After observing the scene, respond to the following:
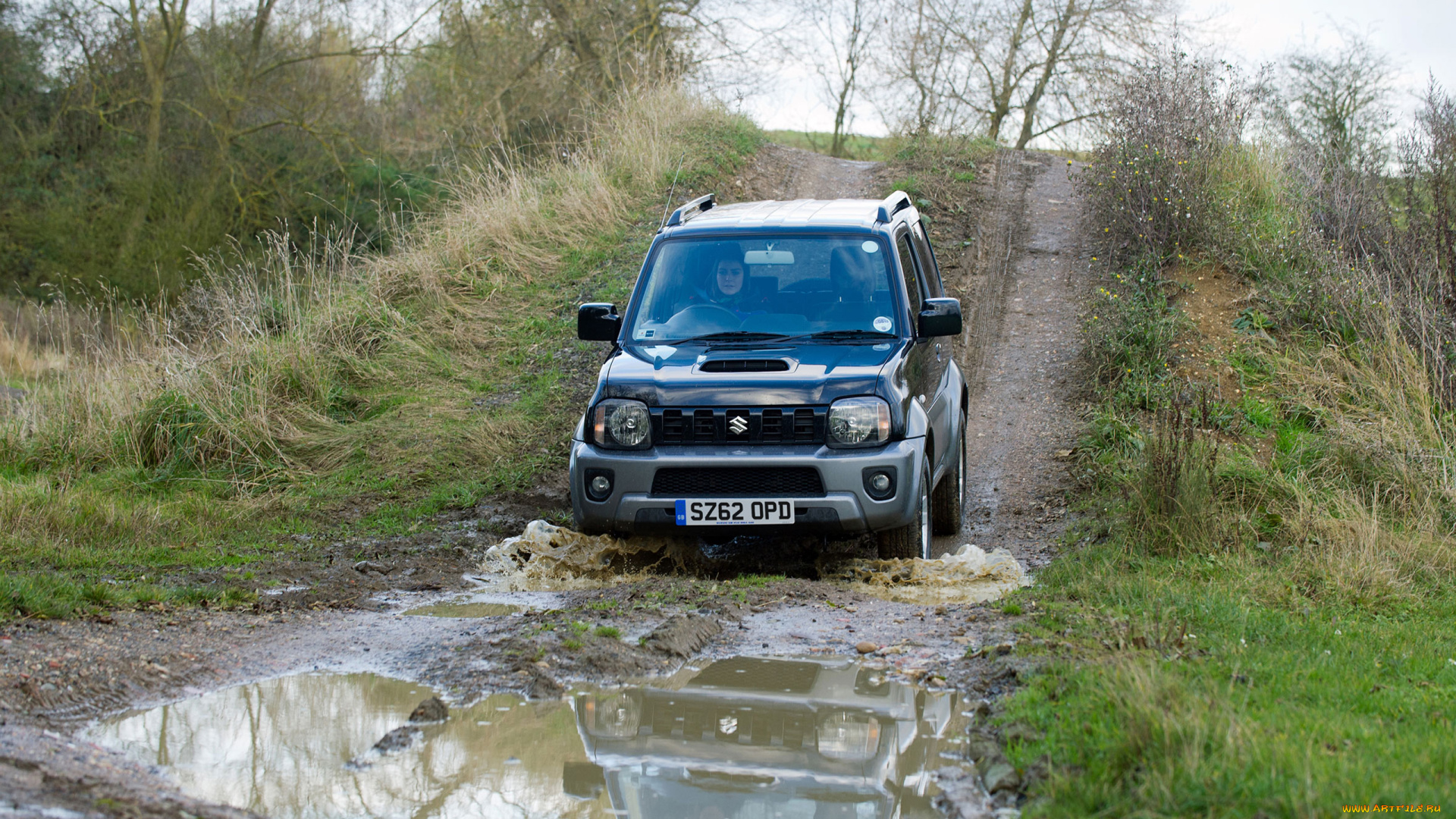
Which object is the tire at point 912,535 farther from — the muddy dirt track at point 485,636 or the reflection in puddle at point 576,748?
the reflection in puddle at point 576,748

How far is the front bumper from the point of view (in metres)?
5.84

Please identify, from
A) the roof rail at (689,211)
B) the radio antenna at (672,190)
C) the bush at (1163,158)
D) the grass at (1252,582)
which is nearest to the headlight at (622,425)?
the roof rail at (689,211)

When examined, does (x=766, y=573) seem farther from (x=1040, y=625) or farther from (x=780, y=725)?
(x=780, y=725)

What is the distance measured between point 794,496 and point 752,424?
42 cm

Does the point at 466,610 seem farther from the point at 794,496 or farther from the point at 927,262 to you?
the point at 927,262

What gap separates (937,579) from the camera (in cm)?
630

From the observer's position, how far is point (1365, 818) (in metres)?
2.85

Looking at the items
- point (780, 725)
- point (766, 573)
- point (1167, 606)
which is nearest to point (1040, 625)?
point (1167, 606)

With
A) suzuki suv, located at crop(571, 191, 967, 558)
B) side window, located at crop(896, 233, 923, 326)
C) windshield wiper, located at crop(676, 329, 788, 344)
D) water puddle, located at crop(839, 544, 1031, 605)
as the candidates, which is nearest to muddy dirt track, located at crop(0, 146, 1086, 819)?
water puddle, located at crop(839, 544, 1031, 605)

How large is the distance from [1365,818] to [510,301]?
11923mm

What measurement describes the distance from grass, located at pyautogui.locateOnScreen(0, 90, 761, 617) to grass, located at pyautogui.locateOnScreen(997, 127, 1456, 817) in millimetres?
4540

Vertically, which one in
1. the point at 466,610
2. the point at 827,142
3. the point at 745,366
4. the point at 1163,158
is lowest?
the point at 466,610

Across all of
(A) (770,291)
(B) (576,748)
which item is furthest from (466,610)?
(A) (770,291)

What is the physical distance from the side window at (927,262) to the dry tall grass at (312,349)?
395 centimetres
